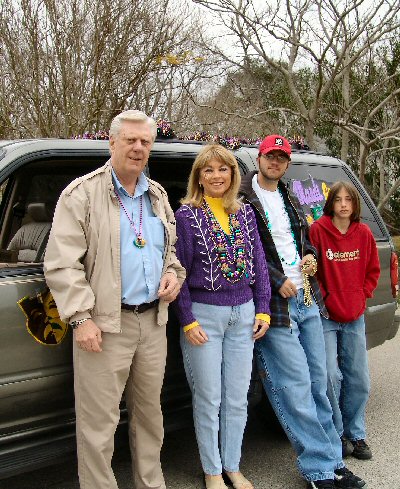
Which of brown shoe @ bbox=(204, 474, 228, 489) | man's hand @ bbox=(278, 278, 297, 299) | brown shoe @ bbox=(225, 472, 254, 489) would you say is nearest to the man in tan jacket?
brown shoe @ bbox=(204, 474, 228, 489)

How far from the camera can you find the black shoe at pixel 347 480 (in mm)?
3092

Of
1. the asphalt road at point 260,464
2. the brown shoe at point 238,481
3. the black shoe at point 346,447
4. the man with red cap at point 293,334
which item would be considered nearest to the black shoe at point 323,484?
the man with red cap at point 293,334

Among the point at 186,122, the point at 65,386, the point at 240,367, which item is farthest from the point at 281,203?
the point at 186,122

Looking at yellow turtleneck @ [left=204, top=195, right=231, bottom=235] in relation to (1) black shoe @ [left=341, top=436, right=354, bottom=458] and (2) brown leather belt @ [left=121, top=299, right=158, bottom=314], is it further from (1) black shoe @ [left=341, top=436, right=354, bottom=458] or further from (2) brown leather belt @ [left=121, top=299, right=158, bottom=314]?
(1) black shoe @ [left=341, top=436, right=354, bottom=458]

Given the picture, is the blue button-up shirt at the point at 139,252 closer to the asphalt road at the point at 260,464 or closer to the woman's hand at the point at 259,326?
the woman's hand at the point at 259,326

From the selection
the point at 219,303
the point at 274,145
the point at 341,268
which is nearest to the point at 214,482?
the point at 219,303

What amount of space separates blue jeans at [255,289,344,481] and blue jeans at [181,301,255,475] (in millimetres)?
207

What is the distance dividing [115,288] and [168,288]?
270 mm

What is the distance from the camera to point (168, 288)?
2629 millimetres

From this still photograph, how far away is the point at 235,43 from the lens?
30.6ft

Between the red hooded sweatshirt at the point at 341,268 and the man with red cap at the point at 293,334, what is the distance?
13 centimetres

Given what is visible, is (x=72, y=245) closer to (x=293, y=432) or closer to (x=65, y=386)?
(x=65, y=386)

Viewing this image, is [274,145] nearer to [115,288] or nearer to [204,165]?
[204,165]

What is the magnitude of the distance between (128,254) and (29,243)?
89cm
